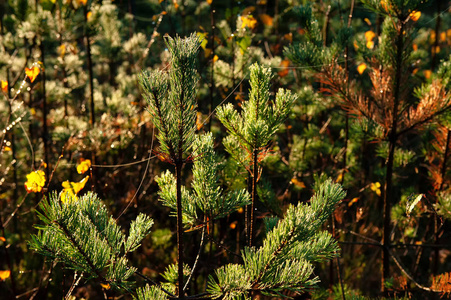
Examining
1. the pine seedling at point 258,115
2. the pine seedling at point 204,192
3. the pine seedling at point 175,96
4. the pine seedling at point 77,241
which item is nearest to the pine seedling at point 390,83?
the pine seedling at point 258,115

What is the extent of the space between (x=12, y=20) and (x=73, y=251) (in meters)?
2.44

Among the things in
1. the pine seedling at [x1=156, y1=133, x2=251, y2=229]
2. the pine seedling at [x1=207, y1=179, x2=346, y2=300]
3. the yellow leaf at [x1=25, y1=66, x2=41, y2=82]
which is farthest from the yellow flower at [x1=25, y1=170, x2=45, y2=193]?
the pine seedling at [x1=207, y1=179, x2=346, y2=300]

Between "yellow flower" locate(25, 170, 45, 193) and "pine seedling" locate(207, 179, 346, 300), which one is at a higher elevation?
"yellow flower" locate(25, 170, 45, 193)

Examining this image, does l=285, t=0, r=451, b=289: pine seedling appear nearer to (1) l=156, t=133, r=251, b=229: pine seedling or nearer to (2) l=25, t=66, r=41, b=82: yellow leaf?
(1) l=156, t=133, r=251, b=229: pine seedling

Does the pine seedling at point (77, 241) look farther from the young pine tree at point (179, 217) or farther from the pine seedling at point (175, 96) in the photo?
the pine seedling at point (175, 96)

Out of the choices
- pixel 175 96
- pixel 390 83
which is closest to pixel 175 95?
pixel 175 96

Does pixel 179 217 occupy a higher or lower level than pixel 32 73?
lower

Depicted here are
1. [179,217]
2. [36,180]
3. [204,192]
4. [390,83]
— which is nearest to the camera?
[179,217]

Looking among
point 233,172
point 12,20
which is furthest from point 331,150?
point 12,20

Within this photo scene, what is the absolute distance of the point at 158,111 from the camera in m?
0.89

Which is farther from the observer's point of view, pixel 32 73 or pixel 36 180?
pixel 32 73

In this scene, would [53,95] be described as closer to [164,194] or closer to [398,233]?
[164,194]

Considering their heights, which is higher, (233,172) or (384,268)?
(233,172)

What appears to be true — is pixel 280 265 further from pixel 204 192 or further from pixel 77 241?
pixel 77 241
